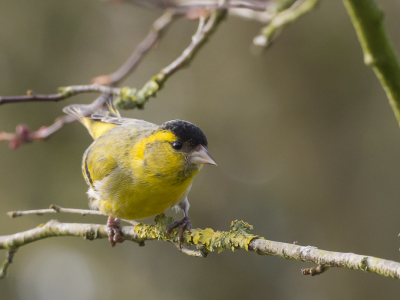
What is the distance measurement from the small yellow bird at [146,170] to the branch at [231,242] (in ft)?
0.44

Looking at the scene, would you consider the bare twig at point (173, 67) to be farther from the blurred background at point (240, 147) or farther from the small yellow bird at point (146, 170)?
the blurred background at point (240, 147)

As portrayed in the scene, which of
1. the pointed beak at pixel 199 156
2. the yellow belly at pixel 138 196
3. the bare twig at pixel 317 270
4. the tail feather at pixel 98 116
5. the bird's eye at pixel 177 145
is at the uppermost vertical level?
the tail feather at pixel 98 116

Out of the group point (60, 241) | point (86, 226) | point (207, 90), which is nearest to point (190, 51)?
point (86, 226)

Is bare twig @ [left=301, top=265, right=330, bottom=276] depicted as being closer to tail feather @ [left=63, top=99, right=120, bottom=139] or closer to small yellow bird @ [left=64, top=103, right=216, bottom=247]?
small yellow bird @ [left=64, top=103, right=216, bottom=247]

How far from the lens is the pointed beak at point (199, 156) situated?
303 cm

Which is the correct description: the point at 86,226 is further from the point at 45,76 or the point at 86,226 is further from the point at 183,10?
the point at 45,76

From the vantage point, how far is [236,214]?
8172 mm

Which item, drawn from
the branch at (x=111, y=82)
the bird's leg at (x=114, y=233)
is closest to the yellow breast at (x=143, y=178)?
the bird's leg at (x=114, y=233)

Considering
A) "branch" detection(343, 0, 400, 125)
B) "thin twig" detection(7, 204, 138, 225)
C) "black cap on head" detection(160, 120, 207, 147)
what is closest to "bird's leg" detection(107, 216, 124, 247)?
"thin twig" detection(7, 204, 138, 225)

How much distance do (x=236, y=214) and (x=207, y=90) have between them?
9.05 feet

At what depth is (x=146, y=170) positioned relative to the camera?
10.9 feet

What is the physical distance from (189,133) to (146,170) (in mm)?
504

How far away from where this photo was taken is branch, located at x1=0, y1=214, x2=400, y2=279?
159 centimetres

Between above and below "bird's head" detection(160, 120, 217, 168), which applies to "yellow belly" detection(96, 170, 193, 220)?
below
